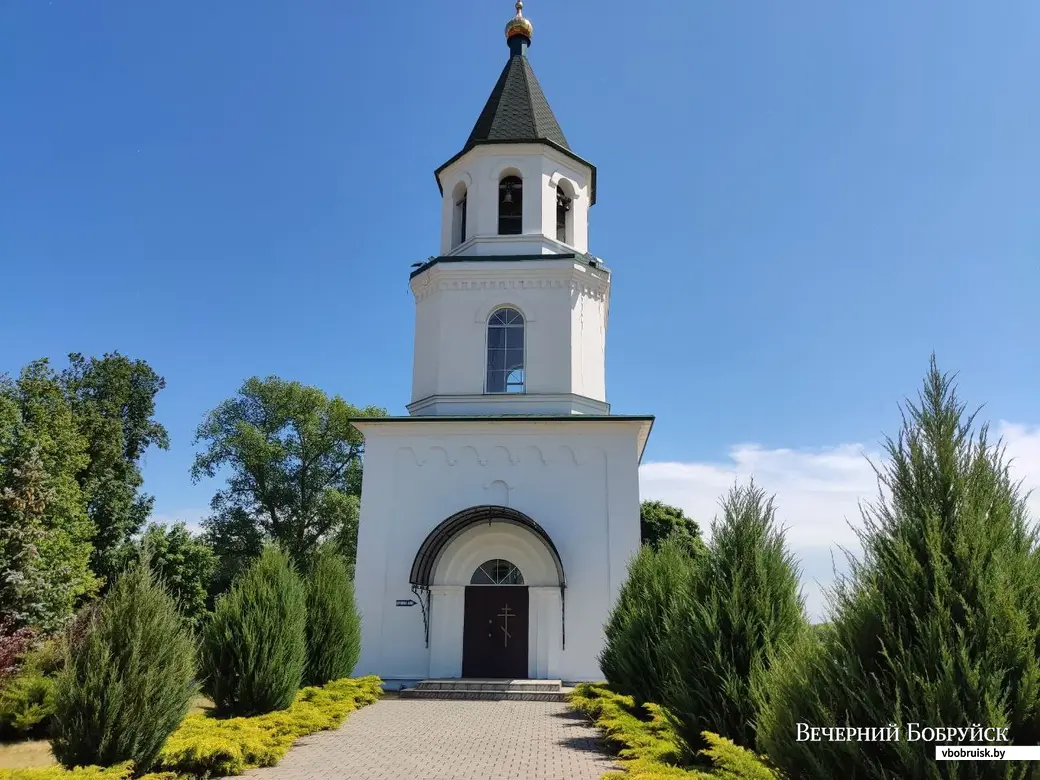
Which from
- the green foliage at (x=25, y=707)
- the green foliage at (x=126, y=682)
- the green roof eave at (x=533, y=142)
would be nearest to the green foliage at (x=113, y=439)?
the green foliage at (x=25, y=707)

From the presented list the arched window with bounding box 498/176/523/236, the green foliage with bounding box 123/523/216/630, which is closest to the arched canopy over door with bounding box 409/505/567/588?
the arched window with bounding box 498/176/523/236

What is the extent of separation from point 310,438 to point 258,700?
29.2 meters

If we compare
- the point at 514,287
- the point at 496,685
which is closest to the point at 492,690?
the point at 496,685

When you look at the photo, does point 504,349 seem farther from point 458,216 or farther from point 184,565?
point 184,565

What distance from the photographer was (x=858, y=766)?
4.30 metres

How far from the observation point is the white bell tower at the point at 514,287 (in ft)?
57.9

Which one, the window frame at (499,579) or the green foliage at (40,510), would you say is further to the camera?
the green foliage at (40,510)

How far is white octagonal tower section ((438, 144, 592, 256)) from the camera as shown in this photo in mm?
18625

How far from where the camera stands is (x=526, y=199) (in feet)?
61.5

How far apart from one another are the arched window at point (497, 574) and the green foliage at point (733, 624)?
7849 millimetres

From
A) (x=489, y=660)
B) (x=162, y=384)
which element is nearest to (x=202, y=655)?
A: (x=489, y=660)

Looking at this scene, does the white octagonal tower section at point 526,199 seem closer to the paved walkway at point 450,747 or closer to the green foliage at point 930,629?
the paved walkway at point 450,747

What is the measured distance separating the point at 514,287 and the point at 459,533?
6672 mm

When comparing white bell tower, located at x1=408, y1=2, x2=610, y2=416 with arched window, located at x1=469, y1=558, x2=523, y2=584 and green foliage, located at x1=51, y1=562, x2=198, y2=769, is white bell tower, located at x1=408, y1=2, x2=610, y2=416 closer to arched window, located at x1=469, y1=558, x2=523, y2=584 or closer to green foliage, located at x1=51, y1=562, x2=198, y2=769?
arched window, located at x1=469, y1=558, x2=523, y2=584
